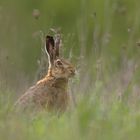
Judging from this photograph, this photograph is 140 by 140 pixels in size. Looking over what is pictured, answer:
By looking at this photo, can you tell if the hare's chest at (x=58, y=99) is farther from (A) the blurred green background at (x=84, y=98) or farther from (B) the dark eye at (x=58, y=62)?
(B) the dark eye at (x=58, y=62)

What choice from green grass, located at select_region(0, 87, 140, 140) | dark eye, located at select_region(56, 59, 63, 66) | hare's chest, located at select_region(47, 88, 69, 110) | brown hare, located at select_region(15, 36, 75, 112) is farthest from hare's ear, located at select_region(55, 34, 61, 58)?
green grass, located at select_region(0, 87, 140, 140)

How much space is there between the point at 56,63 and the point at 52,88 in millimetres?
419

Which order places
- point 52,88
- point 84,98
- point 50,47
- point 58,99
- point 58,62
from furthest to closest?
point 50,47 < point 58,62 < point 52,88 < point 58,99 < point 84,98

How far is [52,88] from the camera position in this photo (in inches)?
393

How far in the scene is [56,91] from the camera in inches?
393

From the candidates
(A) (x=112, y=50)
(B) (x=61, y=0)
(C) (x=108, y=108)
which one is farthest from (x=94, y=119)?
(B) (x=61, y=0)

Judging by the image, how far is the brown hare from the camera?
30.4 feet

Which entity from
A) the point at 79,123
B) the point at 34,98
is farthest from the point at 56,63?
the point at 79,123

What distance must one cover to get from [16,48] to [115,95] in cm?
642

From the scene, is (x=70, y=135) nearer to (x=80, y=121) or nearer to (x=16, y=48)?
(x=80, y=121)

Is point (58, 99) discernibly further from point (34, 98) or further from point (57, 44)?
point (57, 44)

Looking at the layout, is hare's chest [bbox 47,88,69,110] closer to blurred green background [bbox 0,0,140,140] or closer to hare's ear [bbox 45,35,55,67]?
blurred green background [bbox 0,0,140,140]

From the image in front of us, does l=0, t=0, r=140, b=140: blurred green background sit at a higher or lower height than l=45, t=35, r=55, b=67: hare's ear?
lower

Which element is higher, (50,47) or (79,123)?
(50,47)
